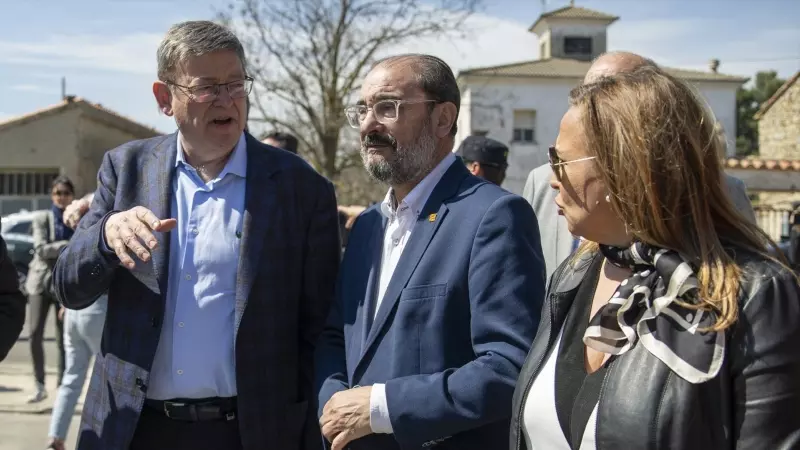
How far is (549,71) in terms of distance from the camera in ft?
129

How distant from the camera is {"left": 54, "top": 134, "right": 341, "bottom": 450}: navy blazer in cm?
276

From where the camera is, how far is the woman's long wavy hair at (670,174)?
5.91 ft

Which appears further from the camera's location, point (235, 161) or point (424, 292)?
point (235, 161)

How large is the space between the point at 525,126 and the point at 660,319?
124ft

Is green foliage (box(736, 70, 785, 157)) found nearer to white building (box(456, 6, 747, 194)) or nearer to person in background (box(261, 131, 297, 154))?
white building (box(456, 6, 747, 194))

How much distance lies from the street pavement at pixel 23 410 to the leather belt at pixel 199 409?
4169mm

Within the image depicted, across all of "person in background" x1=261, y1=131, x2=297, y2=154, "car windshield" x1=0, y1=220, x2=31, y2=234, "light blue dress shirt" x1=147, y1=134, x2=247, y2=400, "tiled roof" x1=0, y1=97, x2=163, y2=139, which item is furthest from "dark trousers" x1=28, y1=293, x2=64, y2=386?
"tiled roof" x1=0, y1=97, x2=163, y2=139

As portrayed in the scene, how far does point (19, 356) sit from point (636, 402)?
10.1 meters

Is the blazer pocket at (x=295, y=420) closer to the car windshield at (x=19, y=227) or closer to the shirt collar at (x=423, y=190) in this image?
the shirt collar at (x=423, y=190)

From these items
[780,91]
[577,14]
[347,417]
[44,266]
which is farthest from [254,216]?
[577,14]

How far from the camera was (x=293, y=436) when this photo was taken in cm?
290

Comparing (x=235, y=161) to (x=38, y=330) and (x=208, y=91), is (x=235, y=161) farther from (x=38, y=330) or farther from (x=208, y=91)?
(x=38, y=330)

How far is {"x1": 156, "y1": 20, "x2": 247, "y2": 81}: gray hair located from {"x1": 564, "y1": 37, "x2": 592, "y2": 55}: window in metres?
41.6


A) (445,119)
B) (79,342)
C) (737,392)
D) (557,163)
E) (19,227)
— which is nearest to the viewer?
(737,392)
